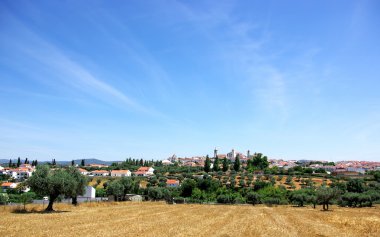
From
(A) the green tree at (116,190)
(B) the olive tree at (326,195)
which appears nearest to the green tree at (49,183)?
(A) the green tree at (116,190)

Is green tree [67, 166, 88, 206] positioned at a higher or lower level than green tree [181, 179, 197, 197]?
higher

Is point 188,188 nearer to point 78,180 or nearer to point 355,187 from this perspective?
point 355,187

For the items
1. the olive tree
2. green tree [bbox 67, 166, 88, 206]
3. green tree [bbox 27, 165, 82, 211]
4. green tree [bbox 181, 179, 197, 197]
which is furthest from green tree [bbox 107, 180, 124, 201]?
the olive tree

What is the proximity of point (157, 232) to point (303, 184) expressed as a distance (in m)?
119

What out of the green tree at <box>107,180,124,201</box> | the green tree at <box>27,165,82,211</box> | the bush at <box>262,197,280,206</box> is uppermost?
the green tree at <box>27,165,82,211</box>

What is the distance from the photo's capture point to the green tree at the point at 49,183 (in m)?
47.3

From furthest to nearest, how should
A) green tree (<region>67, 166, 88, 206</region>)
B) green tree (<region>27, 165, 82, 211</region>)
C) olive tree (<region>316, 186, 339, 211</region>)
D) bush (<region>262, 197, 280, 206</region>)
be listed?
bush (<region>262, 197, 280, 206</region>), olive tree (<region>316, 186, 339, 211</region>), green tree (<region>67, 166, 88, 206</region>), green tree (<region>27, 165, 82, 211</region>)

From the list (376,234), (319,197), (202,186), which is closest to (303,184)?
(202,186)

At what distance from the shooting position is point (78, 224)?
3331 centimetres

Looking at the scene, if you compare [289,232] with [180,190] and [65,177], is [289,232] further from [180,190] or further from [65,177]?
[180,190]

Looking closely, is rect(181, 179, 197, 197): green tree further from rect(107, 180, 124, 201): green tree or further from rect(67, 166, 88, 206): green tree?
rect(67, 166, 88, 206): green tree

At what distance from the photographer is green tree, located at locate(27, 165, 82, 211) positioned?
155 feet

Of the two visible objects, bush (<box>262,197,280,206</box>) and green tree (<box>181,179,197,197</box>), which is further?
green tree (<box>181,179,197,197</box>)

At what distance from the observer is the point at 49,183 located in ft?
155
